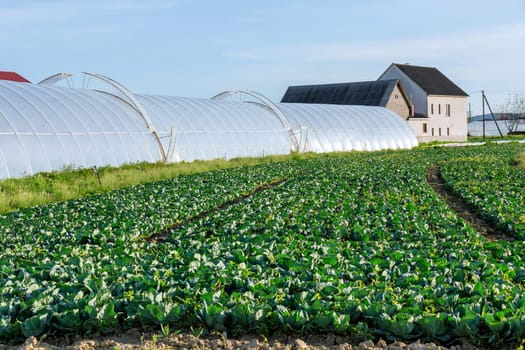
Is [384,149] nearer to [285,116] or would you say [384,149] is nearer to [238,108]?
[285,116]

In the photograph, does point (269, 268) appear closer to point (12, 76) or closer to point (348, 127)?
point (348, 127)

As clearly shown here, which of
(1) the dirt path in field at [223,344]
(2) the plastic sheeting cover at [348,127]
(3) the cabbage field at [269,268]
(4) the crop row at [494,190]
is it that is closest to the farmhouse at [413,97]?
(2) the plastic sheeting cover at [348,127]

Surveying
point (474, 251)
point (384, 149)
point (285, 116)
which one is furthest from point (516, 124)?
point (474, 251)

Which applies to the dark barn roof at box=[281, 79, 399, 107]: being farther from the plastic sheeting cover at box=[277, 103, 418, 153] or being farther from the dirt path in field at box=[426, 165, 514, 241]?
the dirt path in field at box=[426, 165, 514, 241]

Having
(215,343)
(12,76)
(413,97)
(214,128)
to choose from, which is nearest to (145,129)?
(214,128)

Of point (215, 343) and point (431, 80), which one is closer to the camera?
point (215, 343)

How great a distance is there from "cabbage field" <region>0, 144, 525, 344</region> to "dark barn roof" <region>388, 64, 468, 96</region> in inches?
2017

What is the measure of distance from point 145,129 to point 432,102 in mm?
44304

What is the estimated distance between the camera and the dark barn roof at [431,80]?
64.9 meters

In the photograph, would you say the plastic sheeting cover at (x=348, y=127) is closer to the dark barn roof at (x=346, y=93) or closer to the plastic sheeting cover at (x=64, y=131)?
the dark barn roof at (x=346, y=93)

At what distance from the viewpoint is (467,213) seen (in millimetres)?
14422

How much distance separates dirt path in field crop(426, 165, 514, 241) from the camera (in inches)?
463

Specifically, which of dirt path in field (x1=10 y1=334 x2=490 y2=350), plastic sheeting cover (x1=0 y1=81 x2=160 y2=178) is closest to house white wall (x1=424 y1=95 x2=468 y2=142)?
plastic sheeting cover (x1=0 y1=81 x2=160 y2=178)

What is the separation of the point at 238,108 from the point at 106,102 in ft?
35.2
